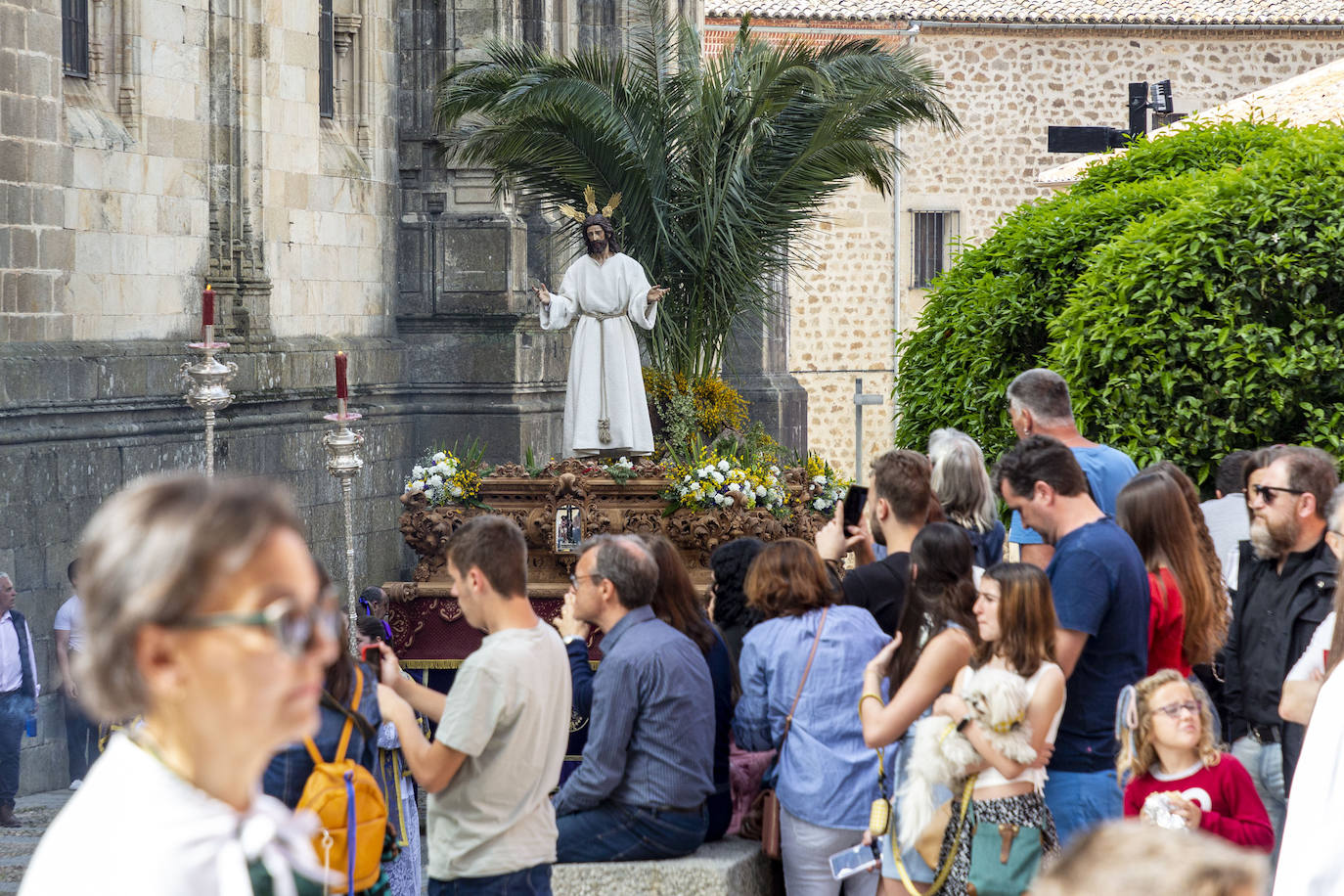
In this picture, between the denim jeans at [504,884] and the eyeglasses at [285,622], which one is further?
the denim jeans at [504,884]

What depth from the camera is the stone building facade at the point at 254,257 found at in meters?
10.3

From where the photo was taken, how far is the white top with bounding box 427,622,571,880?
4.29 m

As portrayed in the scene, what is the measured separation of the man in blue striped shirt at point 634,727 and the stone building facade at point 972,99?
996 inches

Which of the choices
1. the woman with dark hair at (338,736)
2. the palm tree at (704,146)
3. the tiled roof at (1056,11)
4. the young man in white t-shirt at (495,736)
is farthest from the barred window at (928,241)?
the woman with dark hair at (338,736)

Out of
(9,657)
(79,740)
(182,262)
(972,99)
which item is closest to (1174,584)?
(9,657)

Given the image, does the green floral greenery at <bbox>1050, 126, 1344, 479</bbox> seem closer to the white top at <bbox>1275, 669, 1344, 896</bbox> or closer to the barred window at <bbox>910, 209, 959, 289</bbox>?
the white top at <bbox>1275, 669, 1344, 896</bbox>

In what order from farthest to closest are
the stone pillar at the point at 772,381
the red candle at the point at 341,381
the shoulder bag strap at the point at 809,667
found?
the stone pillar at the point at 772,381, the red candle at the point at 341,381, the shoulder bag strap at the point at 809,667

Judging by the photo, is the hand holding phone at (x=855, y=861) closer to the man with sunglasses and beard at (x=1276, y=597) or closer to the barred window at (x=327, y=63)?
the man with sunglasses and beard at (x=1276, y=597)

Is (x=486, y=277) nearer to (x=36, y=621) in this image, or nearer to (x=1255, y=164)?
(x=36, y=621)

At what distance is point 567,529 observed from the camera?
10.4 m

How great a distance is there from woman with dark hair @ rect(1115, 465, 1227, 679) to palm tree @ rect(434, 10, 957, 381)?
8.36 m

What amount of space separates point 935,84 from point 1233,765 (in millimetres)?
10101

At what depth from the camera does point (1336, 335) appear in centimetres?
962

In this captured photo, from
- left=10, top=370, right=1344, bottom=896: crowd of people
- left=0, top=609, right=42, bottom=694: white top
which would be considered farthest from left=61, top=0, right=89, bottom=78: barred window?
left=10, top=370, right=1344, bottom=896: crowd of people
